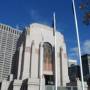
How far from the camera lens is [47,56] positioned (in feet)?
117

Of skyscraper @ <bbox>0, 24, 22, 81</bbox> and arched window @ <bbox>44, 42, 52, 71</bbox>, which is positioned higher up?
skyscraper @ <bbox>0, 24, 22, 81</bbox>

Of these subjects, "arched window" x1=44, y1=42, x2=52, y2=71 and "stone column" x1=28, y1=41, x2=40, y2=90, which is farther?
"arched window" x1=44, y1=42, x2=52, y2=71

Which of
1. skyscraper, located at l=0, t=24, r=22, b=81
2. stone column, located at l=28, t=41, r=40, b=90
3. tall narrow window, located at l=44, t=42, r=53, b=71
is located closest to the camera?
stone column, located at l=28, t=41, r=40, b=90

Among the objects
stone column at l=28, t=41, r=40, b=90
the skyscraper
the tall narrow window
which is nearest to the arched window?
the tall narrow window

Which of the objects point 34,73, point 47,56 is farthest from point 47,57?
point 34,73

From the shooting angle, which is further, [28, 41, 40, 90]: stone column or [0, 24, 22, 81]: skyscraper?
[0, 24, 22, 81]: skyscraper

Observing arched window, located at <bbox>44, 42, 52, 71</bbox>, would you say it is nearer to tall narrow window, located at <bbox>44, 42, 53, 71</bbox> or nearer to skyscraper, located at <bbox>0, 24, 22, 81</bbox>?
tall narrow window, located at <bbox>44, 42, 53, 71</bbox>

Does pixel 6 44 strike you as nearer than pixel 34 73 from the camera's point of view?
No

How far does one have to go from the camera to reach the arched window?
35.1 meters

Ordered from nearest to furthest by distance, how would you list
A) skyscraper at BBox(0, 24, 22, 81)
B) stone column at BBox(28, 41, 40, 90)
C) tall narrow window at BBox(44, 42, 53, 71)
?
stone column at BBox(28, 41, 40, 90) → tall narrow window at BBox(44, 42, 53, 71) → skyscraper at BBox(0, 24, 22, 81)

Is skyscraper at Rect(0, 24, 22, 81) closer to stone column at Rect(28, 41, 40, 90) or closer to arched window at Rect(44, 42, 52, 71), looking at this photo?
arched window at Rect(44, 42, 52, 71)

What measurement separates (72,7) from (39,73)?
14809mm

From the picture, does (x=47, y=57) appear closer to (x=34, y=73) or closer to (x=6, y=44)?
(x=34, y=73)

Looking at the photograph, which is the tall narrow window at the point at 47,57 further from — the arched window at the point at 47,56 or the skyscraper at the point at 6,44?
the skyscraper at the point at 6,44
